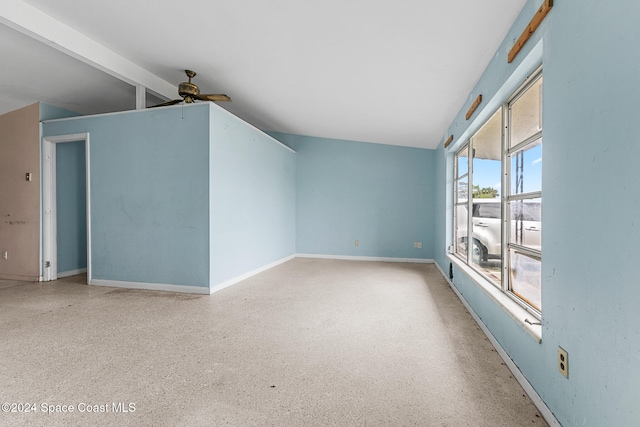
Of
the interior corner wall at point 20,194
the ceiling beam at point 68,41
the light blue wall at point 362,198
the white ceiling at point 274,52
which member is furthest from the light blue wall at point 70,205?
the light blue wall at point 362,198

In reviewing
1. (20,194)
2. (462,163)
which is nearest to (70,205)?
(20,194)

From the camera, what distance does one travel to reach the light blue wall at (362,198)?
20.0 feet

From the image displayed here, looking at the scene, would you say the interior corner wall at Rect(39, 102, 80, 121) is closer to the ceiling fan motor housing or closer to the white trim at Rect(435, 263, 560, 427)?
the ceiling fan motor housing

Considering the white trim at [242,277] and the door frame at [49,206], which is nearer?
the white trim at [242,277]

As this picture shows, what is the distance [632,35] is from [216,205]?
145 inches

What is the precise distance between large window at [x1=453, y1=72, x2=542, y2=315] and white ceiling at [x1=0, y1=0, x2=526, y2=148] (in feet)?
1.73

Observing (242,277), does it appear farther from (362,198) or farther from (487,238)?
(487,238)

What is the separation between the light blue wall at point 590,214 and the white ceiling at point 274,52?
0.76 metres

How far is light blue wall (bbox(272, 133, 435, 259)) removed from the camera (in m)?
6.11

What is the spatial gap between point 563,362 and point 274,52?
10.5ft

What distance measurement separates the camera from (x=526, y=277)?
211 cm

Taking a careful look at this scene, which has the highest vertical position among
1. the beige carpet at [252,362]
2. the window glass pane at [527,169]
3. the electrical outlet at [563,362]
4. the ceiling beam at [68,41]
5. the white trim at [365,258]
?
the ceiling beam at [68,41]

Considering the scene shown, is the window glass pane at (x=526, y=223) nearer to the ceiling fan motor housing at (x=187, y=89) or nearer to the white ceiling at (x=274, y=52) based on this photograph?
the white ceiling at (x=274, y=52)

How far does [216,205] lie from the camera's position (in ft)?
12.3
